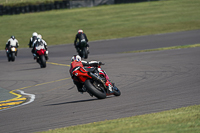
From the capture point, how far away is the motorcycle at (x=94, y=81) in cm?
996

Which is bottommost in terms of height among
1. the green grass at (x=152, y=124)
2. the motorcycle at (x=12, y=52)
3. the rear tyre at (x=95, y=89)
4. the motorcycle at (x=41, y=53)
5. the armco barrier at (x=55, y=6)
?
the armco barrier at (x=55, y=6)

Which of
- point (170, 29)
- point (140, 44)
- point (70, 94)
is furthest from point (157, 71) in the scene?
point (170, 29)

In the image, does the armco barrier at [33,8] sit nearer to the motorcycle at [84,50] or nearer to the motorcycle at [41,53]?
the motorcycle at [84,50]

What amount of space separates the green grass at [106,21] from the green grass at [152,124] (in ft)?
100

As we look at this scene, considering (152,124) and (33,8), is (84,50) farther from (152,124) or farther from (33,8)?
(33,8)

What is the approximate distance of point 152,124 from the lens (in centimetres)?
650

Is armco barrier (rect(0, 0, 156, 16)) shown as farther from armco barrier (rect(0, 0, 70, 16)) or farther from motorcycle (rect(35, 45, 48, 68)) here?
motorcycle (rect(35, 45, 48, 68))

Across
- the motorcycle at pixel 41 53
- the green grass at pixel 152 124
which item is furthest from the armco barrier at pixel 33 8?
the green grass at pixel 152 124

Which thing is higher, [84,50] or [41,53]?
[41,53]

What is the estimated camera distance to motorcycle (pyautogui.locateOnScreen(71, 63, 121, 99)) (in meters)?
9.96

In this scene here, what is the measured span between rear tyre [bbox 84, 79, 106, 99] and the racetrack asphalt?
0.50 feet

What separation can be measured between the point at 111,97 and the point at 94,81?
0.76m

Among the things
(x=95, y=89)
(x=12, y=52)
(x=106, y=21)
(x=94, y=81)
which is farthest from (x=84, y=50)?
Answer: (x=106, y=21)

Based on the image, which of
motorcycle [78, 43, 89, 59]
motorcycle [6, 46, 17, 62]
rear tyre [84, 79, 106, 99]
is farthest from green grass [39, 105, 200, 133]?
motorcycle [6, 46, 17, 62]
